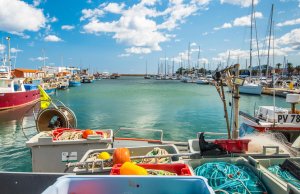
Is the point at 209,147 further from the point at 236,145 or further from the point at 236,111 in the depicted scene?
the point at 236,111

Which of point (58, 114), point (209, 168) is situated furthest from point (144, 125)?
point (209, 168)

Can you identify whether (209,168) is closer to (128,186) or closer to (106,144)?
(128,186)

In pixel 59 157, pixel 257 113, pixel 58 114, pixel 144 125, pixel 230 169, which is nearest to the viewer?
pixel 230 169

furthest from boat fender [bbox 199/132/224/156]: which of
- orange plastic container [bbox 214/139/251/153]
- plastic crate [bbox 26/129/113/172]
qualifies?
plastic crate [bbox 26/129/113/172]

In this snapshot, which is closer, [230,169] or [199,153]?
[230,169]

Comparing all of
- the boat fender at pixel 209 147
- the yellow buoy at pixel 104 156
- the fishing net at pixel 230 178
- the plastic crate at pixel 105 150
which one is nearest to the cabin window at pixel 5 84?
the plastic crate at pixel 105 150

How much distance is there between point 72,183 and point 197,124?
2122 centimetres

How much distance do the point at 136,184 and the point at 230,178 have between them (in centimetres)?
235

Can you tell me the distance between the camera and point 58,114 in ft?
30.3

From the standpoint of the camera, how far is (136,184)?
2.61m

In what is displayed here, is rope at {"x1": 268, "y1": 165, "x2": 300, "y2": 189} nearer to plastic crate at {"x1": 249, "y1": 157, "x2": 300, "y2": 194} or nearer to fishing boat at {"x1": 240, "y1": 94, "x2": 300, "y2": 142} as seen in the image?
plastic crate at {"x1": 249, "y1": 157, "x2": 300, "y2": 194}

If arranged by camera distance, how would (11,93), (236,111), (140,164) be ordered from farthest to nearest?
(11,93), (236,111), (140,164)

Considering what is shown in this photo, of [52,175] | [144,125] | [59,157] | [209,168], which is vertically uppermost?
[52,175]

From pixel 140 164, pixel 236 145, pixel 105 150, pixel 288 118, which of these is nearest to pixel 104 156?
pixel 105 150
